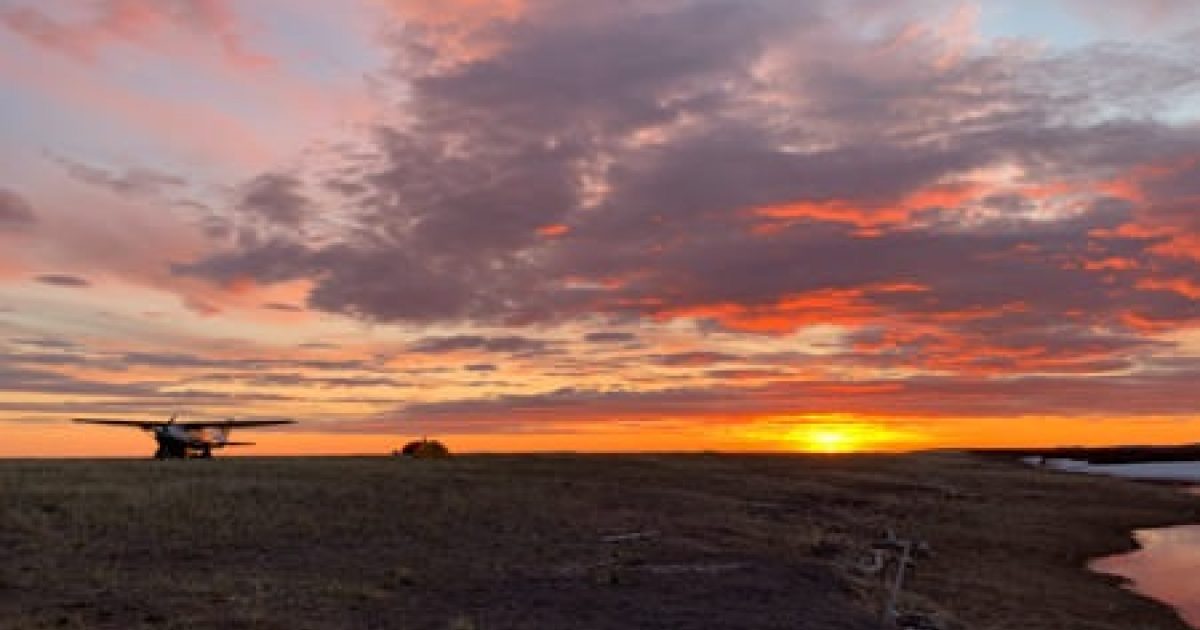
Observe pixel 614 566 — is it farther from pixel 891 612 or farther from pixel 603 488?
pixel 603 488

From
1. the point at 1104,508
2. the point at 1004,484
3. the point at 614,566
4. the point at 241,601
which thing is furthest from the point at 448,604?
the point at 1004,484

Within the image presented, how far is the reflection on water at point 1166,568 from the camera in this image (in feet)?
116

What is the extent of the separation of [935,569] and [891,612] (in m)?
11.8

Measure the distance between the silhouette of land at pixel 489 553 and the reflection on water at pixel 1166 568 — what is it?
1.19m

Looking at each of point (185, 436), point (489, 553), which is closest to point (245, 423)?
point (185, 436)

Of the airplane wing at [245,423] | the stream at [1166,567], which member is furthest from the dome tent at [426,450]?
the stream at [1166,567]

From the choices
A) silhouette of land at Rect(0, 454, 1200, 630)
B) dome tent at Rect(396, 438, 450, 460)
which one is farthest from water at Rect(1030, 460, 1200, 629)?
dome tent at Rect(396, 438, 450, 460)

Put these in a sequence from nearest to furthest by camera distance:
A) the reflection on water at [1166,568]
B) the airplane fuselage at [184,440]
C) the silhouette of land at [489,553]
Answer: the silhouette of land at [489,553]
the reflection on water at [1166,568]
the airplane fuselage at [184,440]

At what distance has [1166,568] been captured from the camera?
1678 inches

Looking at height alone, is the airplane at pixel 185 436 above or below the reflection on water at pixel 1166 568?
above

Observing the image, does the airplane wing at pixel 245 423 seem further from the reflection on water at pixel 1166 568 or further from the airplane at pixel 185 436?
the reflection on water at pixel 1166 568

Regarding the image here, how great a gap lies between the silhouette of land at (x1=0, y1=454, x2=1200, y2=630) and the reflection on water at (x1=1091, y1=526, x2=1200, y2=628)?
1.19m

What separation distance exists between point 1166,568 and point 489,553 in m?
28.4

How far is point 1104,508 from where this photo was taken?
215 feet
